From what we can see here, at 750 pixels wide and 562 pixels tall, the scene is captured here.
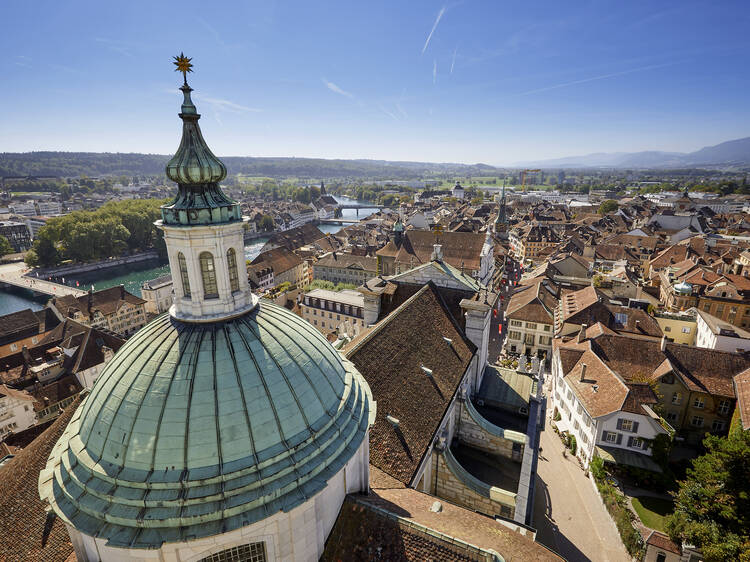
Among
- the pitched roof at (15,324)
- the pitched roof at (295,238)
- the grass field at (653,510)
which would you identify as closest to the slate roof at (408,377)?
the grass field at (653,510)

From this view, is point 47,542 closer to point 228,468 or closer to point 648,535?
point 228,468

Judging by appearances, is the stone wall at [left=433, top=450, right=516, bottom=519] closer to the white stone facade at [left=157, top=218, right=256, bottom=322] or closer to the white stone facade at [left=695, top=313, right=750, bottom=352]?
the white stone facade at [left=157, top=218, right=256, bottom=322]

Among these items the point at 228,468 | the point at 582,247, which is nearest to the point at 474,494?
the point at 228,468

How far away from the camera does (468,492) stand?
1755cm

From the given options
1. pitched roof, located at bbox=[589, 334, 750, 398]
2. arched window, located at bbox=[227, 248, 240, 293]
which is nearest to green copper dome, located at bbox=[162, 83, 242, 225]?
arched window, located at bbox=[227, 248, 240, 293]

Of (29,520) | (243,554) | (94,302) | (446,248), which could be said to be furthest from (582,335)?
(94,302)

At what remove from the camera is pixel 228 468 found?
27.9 feet

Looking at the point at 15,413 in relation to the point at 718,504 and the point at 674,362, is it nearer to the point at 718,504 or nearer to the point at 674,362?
the point at 718,504

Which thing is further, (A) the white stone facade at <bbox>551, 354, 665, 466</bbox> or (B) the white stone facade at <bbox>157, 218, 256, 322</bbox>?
(A) the white stone facade at <bbox>551, 354, 665, 466</bbox>

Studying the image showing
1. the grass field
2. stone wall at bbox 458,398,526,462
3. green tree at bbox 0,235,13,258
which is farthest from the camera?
green tree at bbox 0,235,13,258

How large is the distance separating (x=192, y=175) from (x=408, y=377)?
40.8 ft

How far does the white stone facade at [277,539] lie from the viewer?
845 centimetres

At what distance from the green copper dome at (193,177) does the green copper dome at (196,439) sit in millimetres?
2829

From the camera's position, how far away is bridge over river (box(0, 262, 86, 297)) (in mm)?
79750
